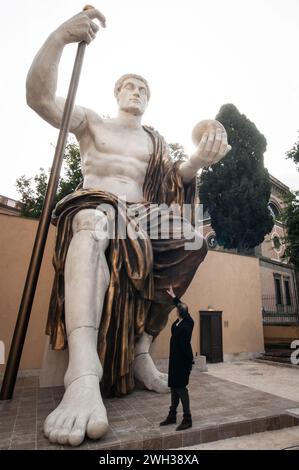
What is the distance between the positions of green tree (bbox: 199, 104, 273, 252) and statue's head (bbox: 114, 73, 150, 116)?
42.4 feet

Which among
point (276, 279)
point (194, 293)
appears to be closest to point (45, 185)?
point (194, 293)

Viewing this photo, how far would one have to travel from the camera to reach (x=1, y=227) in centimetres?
533

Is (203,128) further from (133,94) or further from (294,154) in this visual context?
(294,154)

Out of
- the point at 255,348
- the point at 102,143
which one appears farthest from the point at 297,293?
the point at 102,143

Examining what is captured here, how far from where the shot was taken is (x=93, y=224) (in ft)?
8.14

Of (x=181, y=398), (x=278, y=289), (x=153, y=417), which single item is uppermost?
(x=278, y=289)

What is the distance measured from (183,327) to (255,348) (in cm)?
865

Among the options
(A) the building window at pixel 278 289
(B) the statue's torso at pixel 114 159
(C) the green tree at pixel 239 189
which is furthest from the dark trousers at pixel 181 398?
(A) the building window at pixel 278 289

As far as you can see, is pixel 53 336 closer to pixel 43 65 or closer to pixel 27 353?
pixel 43 65

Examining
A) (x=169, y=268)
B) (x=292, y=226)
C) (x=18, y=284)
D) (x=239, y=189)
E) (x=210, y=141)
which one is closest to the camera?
(x=210, y=141)

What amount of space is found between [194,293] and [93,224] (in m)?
6.43

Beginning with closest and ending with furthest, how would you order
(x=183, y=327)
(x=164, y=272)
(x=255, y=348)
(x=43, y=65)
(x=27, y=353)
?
(x=183, y=327)
(x=43, y=65)
(x=164, y=272)
(x=27, y=353)
(x=255, y=348)

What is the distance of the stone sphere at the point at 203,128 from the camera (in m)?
2.84

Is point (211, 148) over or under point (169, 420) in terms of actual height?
over
